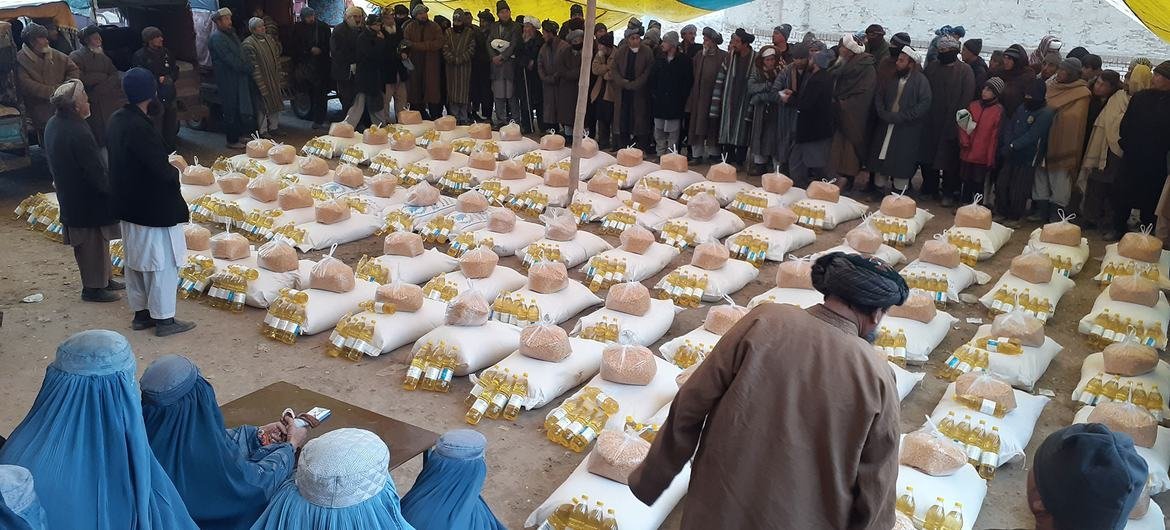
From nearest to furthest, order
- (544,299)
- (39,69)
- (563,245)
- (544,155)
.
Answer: (544,299) < (563,245) < (39,69) < (544,155)

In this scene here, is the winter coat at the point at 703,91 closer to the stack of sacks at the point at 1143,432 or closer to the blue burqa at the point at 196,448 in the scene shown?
the stack of sacks at the point at 1143,432

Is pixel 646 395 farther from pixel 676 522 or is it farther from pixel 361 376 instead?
pixel 361 376

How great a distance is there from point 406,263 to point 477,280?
22.7 inches

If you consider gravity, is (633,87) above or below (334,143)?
above

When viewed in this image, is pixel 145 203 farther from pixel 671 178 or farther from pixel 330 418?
Answer: pixel 671 178

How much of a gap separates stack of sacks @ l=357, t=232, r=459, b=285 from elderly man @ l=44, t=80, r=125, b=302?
1.43 metres

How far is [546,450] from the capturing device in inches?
157

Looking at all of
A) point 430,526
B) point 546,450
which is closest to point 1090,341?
point 546,450

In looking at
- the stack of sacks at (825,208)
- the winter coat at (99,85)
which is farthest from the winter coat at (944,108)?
the winter coat at (99,85)

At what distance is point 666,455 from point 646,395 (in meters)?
1.61

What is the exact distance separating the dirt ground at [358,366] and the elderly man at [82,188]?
0.21 metres

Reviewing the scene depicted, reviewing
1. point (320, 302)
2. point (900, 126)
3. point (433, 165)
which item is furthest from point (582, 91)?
point (900, 126)

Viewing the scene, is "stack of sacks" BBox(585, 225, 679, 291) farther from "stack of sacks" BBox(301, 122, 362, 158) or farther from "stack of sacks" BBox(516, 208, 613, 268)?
"stack of sacks" BBox(301, 122, 362, 158)

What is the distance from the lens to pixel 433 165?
7.86 m
